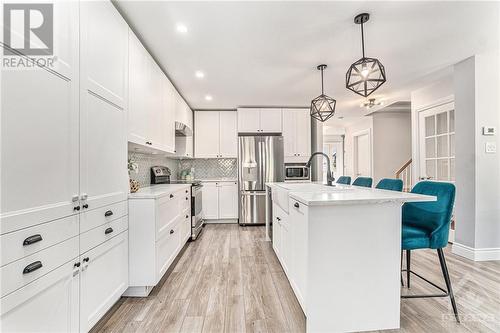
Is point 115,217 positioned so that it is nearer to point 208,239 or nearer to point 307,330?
point 307,330

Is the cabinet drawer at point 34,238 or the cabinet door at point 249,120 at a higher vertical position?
the cabinet door at point 249,120

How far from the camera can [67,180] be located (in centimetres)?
124

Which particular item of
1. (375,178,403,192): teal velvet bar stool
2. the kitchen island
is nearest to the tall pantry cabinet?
the kitchen island

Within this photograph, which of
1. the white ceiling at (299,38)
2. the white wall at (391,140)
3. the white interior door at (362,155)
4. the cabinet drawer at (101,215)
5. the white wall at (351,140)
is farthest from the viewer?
the white wall at (351,140)

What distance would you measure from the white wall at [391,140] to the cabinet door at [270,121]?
2668 millimetres

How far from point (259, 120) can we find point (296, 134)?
2.78 feet

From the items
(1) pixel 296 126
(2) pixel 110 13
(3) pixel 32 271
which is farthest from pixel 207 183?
(3) pixel 32 271

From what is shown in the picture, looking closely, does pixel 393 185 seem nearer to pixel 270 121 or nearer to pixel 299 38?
pixel 299 38

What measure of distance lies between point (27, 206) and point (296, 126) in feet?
14.6

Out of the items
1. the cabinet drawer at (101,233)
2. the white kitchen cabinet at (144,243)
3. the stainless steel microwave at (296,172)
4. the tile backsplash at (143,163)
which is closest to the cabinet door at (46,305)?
the cabinet drawer at (101,233)

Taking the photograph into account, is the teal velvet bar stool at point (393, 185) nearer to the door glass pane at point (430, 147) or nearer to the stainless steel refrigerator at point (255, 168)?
the door glass pane at point (430, 147)

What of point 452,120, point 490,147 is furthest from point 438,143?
point 490,147

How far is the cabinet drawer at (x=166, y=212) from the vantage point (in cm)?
211

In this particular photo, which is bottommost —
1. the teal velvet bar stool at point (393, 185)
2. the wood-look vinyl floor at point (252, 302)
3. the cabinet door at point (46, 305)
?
the wood-look vinyl floor at point (252, 302)
